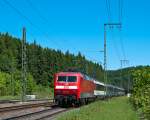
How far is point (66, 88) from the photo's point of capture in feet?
141

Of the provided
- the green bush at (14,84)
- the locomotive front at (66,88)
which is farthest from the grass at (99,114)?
the green bush at (14,84)

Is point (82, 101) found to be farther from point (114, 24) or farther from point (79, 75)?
point (114, 24)

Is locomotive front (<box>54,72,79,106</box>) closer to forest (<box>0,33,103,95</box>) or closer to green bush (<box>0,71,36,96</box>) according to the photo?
green bush (<box>0,71,36,96</box>)

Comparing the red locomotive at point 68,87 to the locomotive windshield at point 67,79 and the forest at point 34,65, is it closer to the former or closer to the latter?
the locomotive windshield at point 67,79

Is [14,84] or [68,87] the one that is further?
[14,84]

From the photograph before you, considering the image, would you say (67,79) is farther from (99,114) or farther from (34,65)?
(34,65)

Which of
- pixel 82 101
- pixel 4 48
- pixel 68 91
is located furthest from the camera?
pixel 4 48

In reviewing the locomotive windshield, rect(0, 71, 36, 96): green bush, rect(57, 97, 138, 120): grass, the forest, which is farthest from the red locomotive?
the forest

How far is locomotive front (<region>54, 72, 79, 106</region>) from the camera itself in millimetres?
42688

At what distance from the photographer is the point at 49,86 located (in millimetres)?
142250

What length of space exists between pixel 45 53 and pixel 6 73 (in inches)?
659

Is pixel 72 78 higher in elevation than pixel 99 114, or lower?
higher

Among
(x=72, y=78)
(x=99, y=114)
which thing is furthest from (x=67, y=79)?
(x=99, y=114)

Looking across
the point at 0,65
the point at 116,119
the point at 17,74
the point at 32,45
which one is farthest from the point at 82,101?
the point at 32,45
